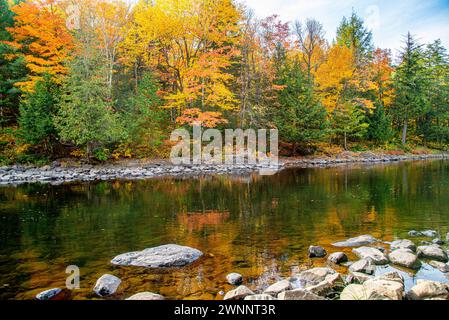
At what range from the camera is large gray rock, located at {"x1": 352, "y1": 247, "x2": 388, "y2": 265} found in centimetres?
570

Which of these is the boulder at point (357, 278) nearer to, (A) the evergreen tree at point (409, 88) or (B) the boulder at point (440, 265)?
(B) the boulder at point (440, 265)

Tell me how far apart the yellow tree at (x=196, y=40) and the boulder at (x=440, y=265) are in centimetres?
2007

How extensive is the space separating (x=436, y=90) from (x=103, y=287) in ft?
145

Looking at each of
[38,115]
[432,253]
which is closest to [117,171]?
[38,115]

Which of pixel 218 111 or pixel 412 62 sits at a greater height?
pixel 412 62

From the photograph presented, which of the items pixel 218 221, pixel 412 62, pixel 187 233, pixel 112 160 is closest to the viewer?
pixel 187 233

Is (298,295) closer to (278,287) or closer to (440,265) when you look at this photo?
(278,287)

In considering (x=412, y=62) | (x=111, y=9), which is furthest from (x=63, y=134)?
(x=412, y=62)

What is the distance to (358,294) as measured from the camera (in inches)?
163

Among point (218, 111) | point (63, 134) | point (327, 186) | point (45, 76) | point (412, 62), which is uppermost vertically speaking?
point (412, 62)

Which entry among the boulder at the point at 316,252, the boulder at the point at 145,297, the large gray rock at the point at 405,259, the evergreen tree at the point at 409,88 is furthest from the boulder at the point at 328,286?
the evergreen tree at the point at 409,88

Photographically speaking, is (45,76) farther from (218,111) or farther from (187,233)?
(187,233)

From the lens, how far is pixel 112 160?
77.4 ft
